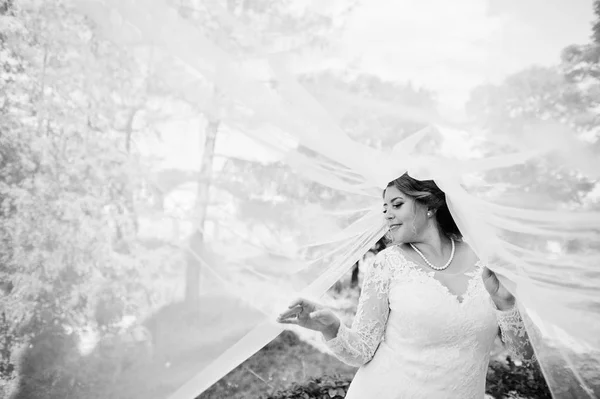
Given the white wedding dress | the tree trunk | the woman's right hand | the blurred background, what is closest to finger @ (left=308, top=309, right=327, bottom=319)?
the woman's right hand

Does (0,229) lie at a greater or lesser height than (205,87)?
lesser

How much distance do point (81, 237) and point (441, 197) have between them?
2335 mm

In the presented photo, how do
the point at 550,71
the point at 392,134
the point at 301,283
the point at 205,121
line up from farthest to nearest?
the point at 550,71, the point at 392,134, the point at 301,283, the point at 205,121

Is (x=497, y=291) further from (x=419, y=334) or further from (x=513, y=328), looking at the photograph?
(x=419, y=334)

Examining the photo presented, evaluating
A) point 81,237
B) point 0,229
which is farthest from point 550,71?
point 0,229

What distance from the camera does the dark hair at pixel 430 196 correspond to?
154cm

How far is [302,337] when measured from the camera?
4652 millimetres

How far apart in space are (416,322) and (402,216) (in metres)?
0.38

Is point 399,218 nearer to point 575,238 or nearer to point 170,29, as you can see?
point 575,238

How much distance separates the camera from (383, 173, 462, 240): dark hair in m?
1.54

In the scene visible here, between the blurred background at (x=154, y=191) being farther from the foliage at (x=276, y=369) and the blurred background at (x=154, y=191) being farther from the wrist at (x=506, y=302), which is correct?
the wrist at (x=506, y=302)

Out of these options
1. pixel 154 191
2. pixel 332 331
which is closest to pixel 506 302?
pixel 332 331

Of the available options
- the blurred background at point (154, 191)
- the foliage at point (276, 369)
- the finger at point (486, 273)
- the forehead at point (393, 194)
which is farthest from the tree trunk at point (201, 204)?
the foliage at point (276, 369)

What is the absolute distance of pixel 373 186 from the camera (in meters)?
1.94
